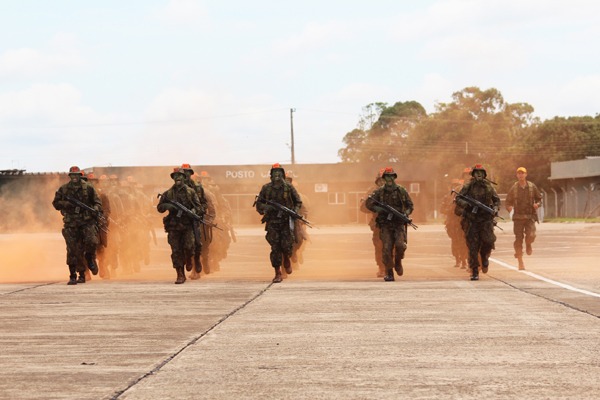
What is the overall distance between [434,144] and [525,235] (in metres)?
81.2

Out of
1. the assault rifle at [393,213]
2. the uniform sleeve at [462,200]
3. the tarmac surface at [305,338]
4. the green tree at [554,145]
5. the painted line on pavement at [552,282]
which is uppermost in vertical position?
the green tree at [554,145]

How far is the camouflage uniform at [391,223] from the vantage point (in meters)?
17.0

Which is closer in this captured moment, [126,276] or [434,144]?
[126,276]

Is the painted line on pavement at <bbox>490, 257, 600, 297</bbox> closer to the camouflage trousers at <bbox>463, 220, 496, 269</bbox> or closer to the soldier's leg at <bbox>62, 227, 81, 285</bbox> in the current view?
the camouflage trousers at <bbox>463, 220, 496, 269</bbox>

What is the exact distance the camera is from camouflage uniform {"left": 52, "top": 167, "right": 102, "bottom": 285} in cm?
1716

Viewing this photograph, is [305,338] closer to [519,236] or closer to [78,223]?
[78,223]

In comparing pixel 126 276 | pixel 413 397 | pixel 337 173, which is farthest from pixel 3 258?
pixel 337 173

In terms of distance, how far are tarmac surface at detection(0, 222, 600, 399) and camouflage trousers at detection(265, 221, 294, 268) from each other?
0.55 meters

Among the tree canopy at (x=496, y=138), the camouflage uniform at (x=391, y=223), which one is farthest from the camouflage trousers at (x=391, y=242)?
the tree canopy at (x=496, y=138)

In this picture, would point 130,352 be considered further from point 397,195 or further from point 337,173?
point 337,173

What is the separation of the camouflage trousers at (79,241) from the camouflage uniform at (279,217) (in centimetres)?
297

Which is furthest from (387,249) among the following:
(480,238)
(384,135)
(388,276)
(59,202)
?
(384,135)

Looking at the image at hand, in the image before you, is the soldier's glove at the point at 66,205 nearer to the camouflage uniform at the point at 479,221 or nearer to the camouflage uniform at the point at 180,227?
the camouflage uniform at the point at 180,227

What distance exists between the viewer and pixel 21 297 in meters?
14.4
